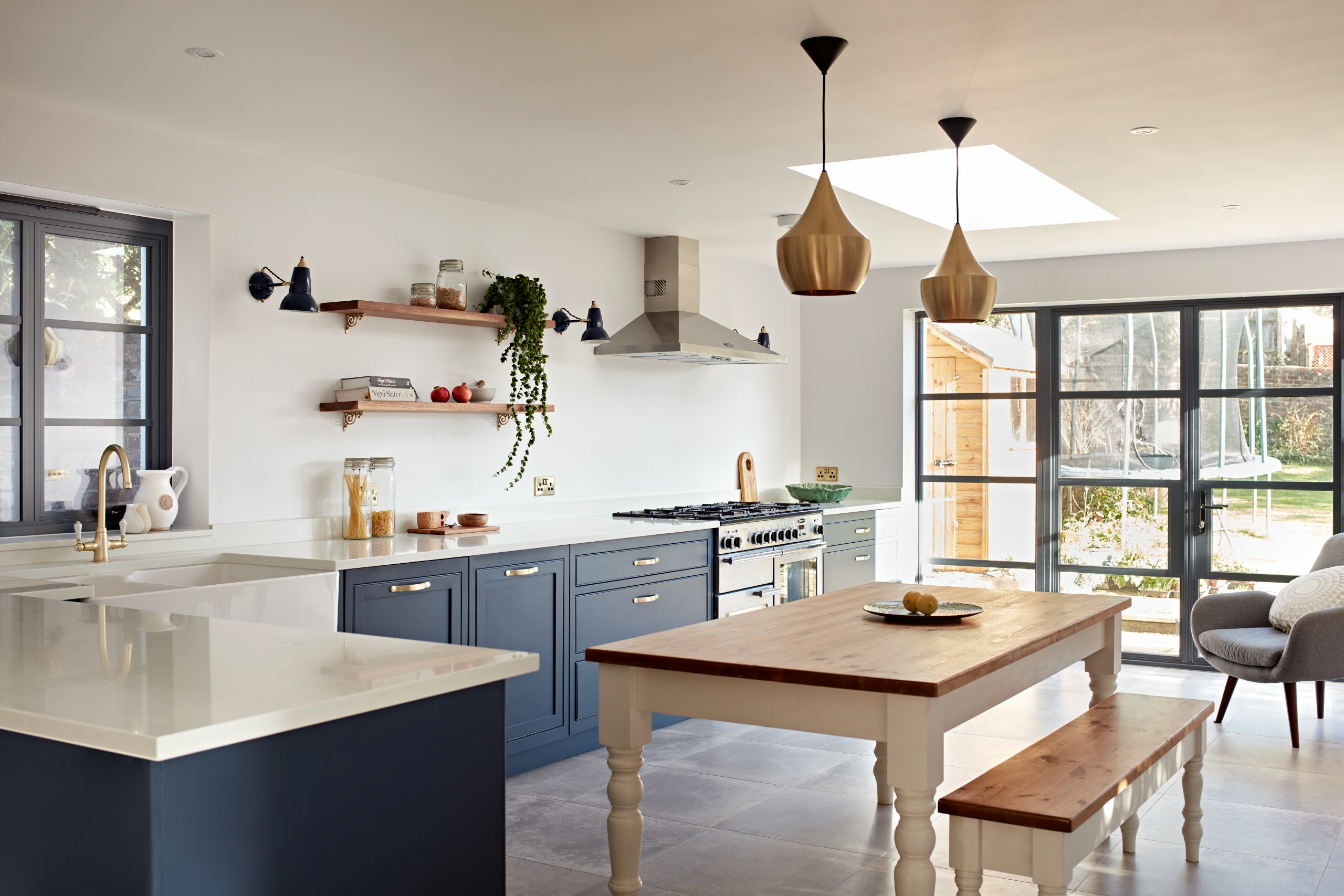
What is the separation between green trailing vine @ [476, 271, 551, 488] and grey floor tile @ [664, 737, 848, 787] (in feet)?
4.83

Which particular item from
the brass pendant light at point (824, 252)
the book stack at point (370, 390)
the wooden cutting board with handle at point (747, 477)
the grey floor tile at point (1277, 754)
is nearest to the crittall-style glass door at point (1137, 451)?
the wooden cutting board with handle at point (747, 477)

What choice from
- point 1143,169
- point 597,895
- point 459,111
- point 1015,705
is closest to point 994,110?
point 1143,169

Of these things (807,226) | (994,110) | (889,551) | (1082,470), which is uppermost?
(994,110)

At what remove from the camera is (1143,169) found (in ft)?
14.3

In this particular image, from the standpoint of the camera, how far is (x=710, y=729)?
514cm

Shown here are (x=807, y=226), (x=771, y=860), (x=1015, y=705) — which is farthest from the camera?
(x=1015, y=705)

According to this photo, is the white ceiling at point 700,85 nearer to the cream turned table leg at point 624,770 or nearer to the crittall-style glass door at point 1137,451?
the cream turned table leg at point 624,770

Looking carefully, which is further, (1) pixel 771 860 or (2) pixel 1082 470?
(2) pixel 1082 470

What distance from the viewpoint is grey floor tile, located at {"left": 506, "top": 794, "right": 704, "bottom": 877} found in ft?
11.3

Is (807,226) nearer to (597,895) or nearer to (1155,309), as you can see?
(597,895)

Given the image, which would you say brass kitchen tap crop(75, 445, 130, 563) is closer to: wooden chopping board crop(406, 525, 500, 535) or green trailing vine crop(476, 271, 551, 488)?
wooden chopping board crop(406, 525, 500, 535)

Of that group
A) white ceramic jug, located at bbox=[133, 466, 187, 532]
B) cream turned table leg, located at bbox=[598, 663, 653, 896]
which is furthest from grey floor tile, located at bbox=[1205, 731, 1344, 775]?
white ceramic jug, located at bbox=[133, 466, 187, 532]

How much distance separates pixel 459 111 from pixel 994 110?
1670 mm

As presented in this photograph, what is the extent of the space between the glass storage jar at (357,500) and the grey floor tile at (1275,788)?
3.16m
